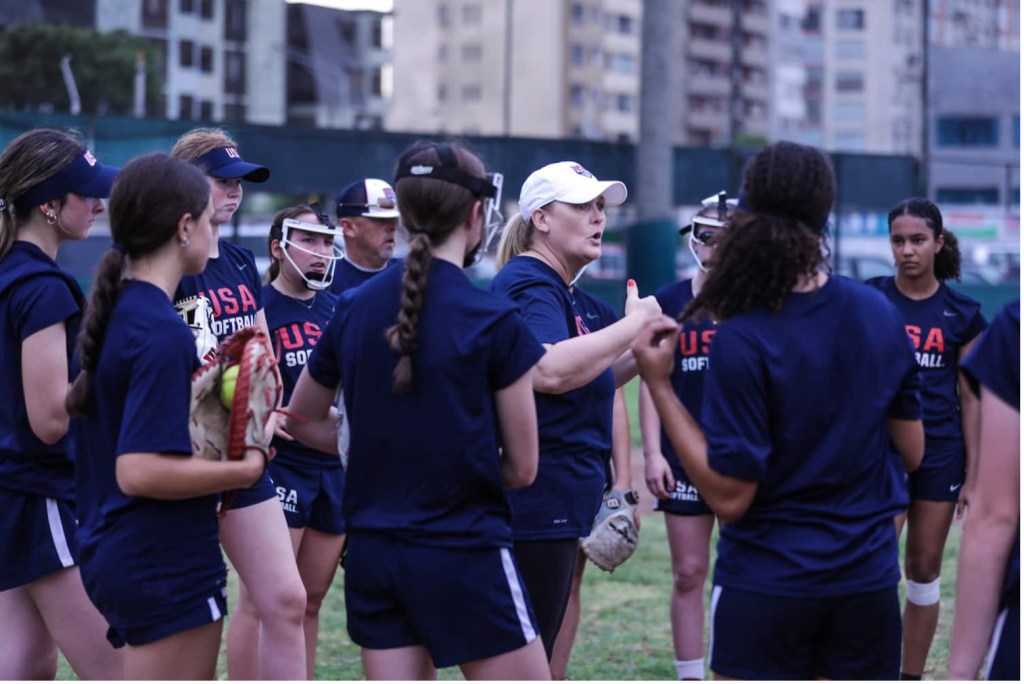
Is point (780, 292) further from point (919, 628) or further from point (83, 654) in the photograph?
point (919, 628)

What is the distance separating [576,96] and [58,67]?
63915 millimetres

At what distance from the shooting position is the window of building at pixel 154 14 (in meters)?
55.0

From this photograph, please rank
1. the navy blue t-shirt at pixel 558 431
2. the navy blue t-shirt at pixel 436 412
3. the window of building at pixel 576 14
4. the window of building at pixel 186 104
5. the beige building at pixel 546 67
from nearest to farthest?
the navy blue t-shirt at pixel 436 412
the navy blue t-shirt at pixel 558 431
the window of building at pixel 186 104
the beige building at pixel 546 67
the window of building at pixel 576 14

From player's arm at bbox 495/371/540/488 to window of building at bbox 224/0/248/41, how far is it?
196 feet

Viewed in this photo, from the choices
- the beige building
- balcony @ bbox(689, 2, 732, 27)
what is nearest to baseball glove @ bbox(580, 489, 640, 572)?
the beige building

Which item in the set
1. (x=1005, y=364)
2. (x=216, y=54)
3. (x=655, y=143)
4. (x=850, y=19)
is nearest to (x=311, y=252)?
(x=1005, y=364)

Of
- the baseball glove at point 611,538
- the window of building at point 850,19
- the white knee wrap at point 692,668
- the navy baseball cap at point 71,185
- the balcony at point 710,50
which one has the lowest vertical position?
the white knee wrap at point 692,668

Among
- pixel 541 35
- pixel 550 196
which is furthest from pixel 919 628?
pixel 541 35

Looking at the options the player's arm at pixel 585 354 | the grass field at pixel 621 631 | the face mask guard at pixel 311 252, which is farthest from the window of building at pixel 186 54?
the player's arm at pixel 585 354

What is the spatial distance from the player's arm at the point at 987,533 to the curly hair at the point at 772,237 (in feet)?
1.69

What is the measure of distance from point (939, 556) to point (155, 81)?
4642 centimetres

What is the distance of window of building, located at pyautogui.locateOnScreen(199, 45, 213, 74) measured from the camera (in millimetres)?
63031

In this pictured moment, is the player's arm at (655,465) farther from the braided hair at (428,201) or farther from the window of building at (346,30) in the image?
the window of building at (346,30)

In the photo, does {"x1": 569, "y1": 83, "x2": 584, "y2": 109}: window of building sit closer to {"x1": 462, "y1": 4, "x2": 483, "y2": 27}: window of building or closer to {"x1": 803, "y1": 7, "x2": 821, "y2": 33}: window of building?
{"x1": 462, "y1": 4, "x2": 483, "y2": 27}: window of building
